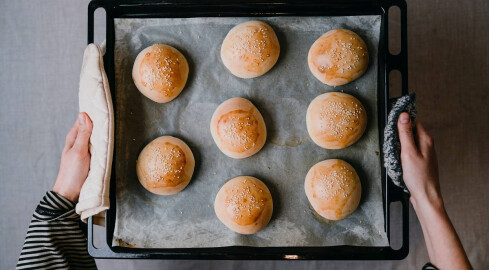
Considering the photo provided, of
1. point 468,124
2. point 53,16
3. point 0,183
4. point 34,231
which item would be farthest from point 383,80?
point 0,183

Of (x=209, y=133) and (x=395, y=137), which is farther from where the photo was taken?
(x=209, y=133)

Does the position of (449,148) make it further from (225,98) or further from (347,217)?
(225,98)

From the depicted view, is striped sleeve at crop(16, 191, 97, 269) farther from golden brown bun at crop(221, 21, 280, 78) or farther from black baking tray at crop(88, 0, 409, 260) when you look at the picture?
golden brown bun at crop(221, 21, 280, 78)

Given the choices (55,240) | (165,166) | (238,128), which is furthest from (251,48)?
(55,240)

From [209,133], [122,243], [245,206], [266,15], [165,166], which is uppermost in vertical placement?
[266,15]

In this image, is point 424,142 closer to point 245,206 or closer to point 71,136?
point 245,206

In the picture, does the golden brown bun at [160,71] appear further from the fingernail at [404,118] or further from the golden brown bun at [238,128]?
the fingernail at [404,118]

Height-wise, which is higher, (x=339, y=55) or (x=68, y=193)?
(x=339, y=55)

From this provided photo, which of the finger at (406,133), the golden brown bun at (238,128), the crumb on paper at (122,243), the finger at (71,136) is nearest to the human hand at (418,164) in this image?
the finger at (406,133)
